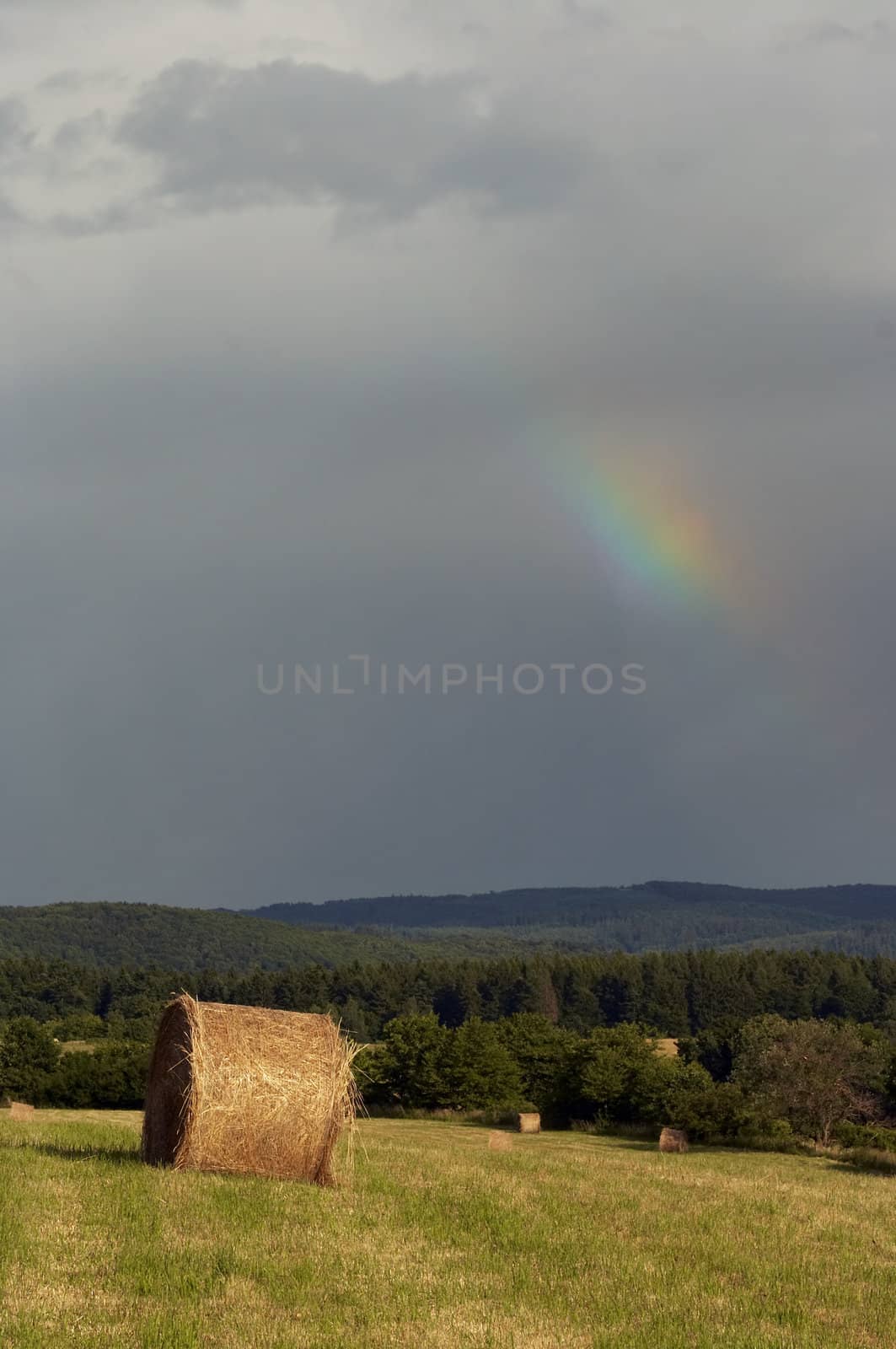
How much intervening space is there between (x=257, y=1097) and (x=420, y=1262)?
532 centimetres

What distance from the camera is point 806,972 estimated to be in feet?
599

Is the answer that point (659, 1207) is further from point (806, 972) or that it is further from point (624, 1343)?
point (806, 972)

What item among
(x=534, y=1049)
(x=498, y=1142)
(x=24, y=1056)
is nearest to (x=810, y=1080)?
(x=498, y=1142)

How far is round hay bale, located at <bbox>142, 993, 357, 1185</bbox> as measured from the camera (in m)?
18.8

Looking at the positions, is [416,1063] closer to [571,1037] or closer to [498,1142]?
[571,1037]

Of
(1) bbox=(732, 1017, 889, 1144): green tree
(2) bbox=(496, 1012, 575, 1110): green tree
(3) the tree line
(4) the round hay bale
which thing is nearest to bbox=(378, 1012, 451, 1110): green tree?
(3) the tree line

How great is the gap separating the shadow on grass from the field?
0.11 metres

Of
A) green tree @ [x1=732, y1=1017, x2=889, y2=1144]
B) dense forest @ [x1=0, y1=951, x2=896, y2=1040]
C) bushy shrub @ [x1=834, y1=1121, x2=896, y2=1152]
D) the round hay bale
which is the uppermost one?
the round hay bale

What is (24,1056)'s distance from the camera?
92.2 meters

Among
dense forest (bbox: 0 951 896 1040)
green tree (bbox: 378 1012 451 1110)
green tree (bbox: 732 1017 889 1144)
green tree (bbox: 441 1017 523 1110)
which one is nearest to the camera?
green tree (bbox: 732 1017 889 1144)

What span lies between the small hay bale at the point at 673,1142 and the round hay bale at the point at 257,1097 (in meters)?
23.2

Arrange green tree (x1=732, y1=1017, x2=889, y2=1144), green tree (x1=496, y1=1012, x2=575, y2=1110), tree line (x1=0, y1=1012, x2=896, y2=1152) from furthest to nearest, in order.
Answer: green tree (x1=496, y1=1012, x2=575, y2=1110) < tree line (x1=0, y1=1012, x2=896, y2=1152) < green tree (x1=732, y1=1017, x2=889, y2=1144)

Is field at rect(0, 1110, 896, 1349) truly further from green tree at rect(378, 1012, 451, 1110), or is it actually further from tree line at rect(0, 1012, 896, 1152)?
green tree at rect(378, 1012, 451, 1110)

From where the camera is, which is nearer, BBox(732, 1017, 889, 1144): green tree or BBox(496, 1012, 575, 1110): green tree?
BBox(732, 1017, 889, 1144): green tree
